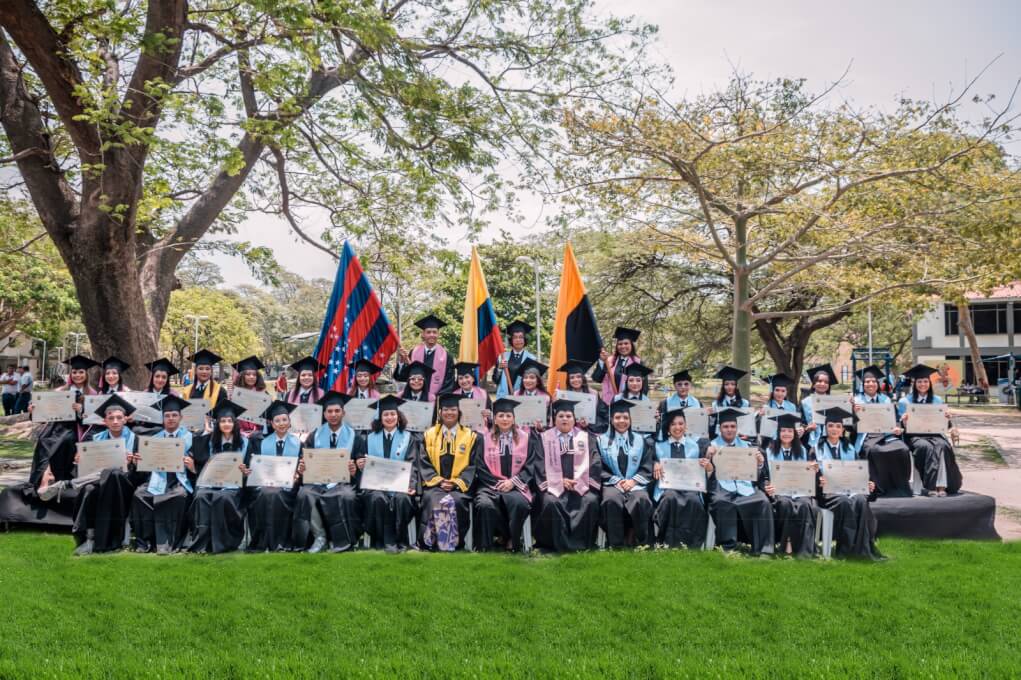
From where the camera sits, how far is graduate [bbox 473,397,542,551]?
27.2 ft

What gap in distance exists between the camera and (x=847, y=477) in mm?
8266

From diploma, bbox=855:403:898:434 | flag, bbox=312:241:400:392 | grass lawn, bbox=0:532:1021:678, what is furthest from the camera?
flag, bbox=312:241:400:392

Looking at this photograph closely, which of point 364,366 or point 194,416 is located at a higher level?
point 364,366

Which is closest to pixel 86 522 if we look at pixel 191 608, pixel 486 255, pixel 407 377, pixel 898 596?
pixel 191 608

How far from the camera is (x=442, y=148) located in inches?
A: 496

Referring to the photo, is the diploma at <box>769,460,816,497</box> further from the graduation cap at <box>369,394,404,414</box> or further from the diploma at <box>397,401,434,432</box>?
the graduation cap at <box>369,394,404,414</box>

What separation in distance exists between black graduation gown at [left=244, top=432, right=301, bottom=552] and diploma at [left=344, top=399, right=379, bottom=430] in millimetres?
1102

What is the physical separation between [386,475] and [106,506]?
9.09ft

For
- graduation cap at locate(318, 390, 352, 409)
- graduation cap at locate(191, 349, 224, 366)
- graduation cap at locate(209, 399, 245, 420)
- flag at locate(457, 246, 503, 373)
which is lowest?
graduation cap at locate(209, 399, 245, 420)

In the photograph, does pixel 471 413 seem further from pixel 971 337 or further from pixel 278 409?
pixel 971 337

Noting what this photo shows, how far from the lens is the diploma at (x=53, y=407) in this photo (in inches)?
363

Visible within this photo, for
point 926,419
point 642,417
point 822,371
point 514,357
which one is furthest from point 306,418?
point 926,419

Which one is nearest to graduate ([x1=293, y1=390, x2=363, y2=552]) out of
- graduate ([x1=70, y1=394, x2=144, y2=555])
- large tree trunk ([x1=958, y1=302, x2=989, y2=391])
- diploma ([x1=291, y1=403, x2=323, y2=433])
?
diploma ([x1=291, y1=403, x2=323, y2=433])

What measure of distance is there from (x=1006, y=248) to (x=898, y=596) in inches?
520
